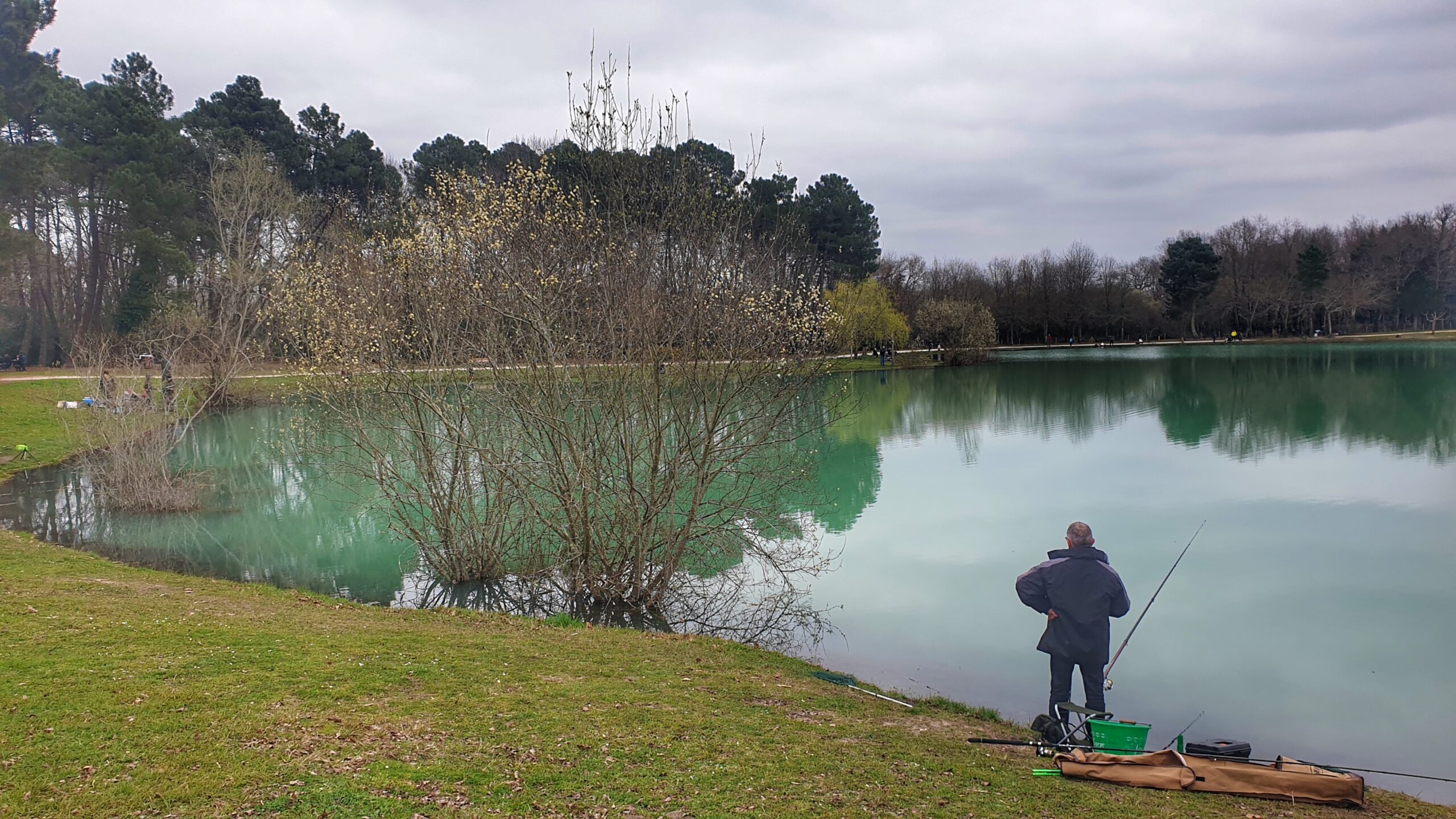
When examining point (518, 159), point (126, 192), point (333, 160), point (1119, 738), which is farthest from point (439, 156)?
point (1119, 738)

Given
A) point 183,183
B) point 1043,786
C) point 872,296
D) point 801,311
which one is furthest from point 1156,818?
point 872,296

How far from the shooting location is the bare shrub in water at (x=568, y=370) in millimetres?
12531

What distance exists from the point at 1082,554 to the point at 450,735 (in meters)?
5.62

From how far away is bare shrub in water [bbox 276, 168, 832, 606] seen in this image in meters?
12.5

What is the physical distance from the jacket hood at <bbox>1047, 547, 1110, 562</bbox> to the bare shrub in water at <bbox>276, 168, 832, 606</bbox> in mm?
5350

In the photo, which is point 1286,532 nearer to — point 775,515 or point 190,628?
point 775,515

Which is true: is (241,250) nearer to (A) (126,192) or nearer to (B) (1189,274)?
(A) (126,192)

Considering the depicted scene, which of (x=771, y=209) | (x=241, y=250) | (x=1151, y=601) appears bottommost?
(x=1151, y=601)

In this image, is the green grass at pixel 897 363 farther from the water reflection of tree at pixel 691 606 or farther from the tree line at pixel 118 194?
the water reflection of tree at pixel 691 606

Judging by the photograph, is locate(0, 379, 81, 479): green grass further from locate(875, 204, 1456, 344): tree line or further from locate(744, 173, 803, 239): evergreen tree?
locate(875, 204, 1456, 344): tree line

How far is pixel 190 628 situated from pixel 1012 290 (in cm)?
9702

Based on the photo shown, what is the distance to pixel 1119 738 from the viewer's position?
6.70 m

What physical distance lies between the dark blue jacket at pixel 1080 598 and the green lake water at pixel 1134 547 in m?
2.08

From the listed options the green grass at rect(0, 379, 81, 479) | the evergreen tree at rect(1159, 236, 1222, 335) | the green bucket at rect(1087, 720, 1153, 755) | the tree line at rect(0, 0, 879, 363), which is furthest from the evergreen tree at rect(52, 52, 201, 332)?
the evergreen tree at rect(1159, 236, 1222, 335)
